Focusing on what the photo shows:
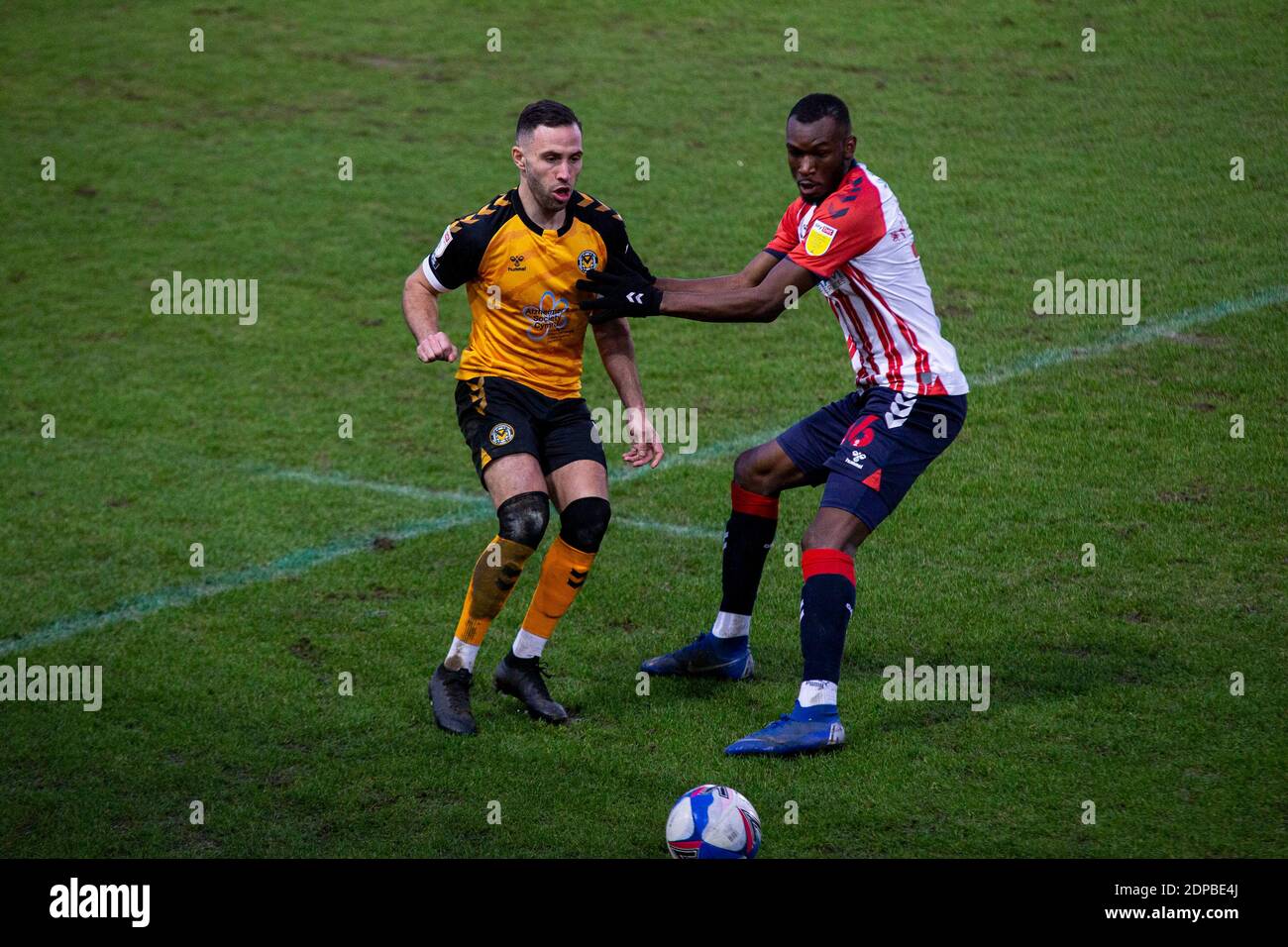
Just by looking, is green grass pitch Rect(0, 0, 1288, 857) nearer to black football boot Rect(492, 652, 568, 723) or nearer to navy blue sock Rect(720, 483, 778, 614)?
black football boot Rect(492, 652, 568, 723)

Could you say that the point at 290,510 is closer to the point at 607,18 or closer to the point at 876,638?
the point at 876,638

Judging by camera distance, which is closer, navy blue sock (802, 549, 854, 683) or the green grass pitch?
Answer: the green grass pitch

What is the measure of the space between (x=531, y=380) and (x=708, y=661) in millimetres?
1547

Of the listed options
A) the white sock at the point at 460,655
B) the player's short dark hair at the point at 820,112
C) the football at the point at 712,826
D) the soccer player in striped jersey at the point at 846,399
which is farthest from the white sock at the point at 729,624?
the player's short dark hair at the point at 820,112

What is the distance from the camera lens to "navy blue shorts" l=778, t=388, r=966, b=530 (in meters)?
6.21

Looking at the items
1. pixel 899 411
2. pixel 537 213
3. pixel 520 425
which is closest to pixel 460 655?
pixel 520 425

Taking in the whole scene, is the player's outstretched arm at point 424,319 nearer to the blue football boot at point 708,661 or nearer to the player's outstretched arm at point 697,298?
the player's outstretched arm at point 697,298

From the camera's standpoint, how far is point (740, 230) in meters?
13.0

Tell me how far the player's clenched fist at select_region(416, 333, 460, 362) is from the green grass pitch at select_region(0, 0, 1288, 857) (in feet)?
5.18

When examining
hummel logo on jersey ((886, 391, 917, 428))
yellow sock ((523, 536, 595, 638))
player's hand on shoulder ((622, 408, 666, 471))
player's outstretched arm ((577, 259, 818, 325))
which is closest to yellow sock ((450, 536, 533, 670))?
yellow sock ((523, 536, 595, 638))

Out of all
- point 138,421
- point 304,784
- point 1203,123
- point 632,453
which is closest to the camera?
point 304,784

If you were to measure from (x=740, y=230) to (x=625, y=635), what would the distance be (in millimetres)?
6542

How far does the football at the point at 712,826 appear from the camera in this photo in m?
5.13
